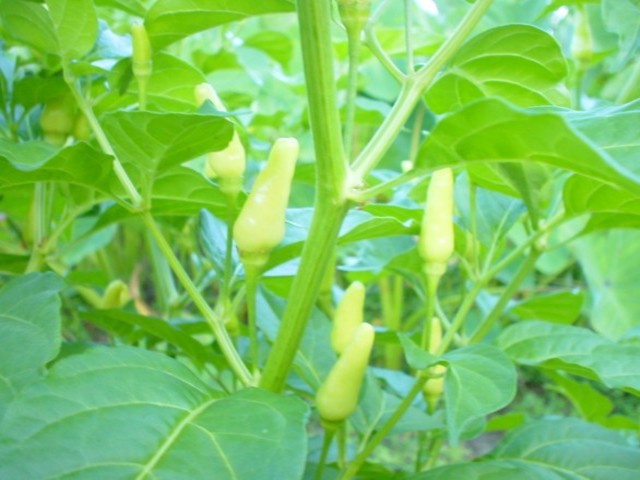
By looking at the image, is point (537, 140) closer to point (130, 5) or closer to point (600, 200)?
point (600, 200)

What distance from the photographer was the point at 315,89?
0.47m

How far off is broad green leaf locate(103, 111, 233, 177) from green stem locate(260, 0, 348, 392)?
6 centimetres

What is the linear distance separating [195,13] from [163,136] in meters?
0.13

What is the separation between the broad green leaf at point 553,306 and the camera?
0.85 metres

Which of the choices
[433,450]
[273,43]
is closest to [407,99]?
[433,450]

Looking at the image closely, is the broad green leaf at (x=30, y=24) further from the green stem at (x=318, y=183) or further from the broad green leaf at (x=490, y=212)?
the broad green leaf at (x=490, y=212)

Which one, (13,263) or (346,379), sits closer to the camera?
(346,379)

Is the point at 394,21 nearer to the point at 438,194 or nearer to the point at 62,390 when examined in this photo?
the point at 438,194

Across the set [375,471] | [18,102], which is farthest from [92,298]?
[375,471]

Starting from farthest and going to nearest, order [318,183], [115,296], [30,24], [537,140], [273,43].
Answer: [273,43] < [115,296] < [30,24] < [318,183] < [537,140]

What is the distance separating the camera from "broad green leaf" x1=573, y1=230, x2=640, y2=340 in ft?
5.78

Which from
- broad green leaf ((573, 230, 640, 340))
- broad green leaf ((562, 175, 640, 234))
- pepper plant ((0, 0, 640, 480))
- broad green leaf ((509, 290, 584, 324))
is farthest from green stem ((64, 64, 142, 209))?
broad green leaf ((573, 230, 640, 340))

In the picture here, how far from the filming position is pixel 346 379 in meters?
0.52

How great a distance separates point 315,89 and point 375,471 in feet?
1.28
